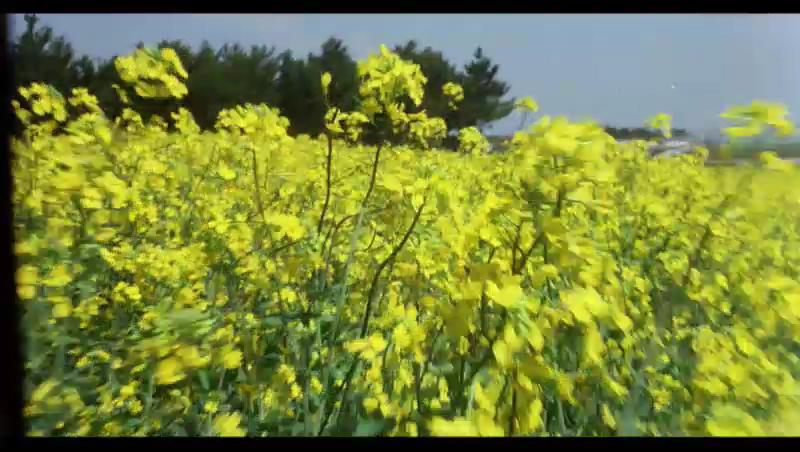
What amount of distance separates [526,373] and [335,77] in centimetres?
91

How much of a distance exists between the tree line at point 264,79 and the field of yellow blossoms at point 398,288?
0.17 feet

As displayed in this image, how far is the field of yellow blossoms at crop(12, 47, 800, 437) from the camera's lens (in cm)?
107

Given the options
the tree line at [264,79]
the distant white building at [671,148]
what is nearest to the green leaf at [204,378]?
the tree line at [264,79]

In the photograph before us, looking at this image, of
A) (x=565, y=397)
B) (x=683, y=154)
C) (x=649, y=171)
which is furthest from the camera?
(x=649, y=171)

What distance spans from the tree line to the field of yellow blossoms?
0.05 m

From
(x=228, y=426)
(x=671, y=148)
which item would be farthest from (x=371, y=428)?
(x=671, y=148)

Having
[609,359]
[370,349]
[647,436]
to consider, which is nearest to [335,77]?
[370,349]

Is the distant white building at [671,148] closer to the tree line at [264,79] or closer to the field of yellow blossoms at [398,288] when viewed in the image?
the field of yellow blossoms at [398,288]

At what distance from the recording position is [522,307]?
97 cm

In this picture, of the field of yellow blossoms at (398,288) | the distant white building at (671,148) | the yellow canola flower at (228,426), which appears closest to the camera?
the field of yellow blossoms at (398,288)

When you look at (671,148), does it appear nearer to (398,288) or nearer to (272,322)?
(398,288)

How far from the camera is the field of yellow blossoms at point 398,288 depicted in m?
1.07

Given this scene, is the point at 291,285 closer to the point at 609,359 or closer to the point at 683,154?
the point at 609,359

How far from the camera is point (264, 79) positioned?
79.3 inches
